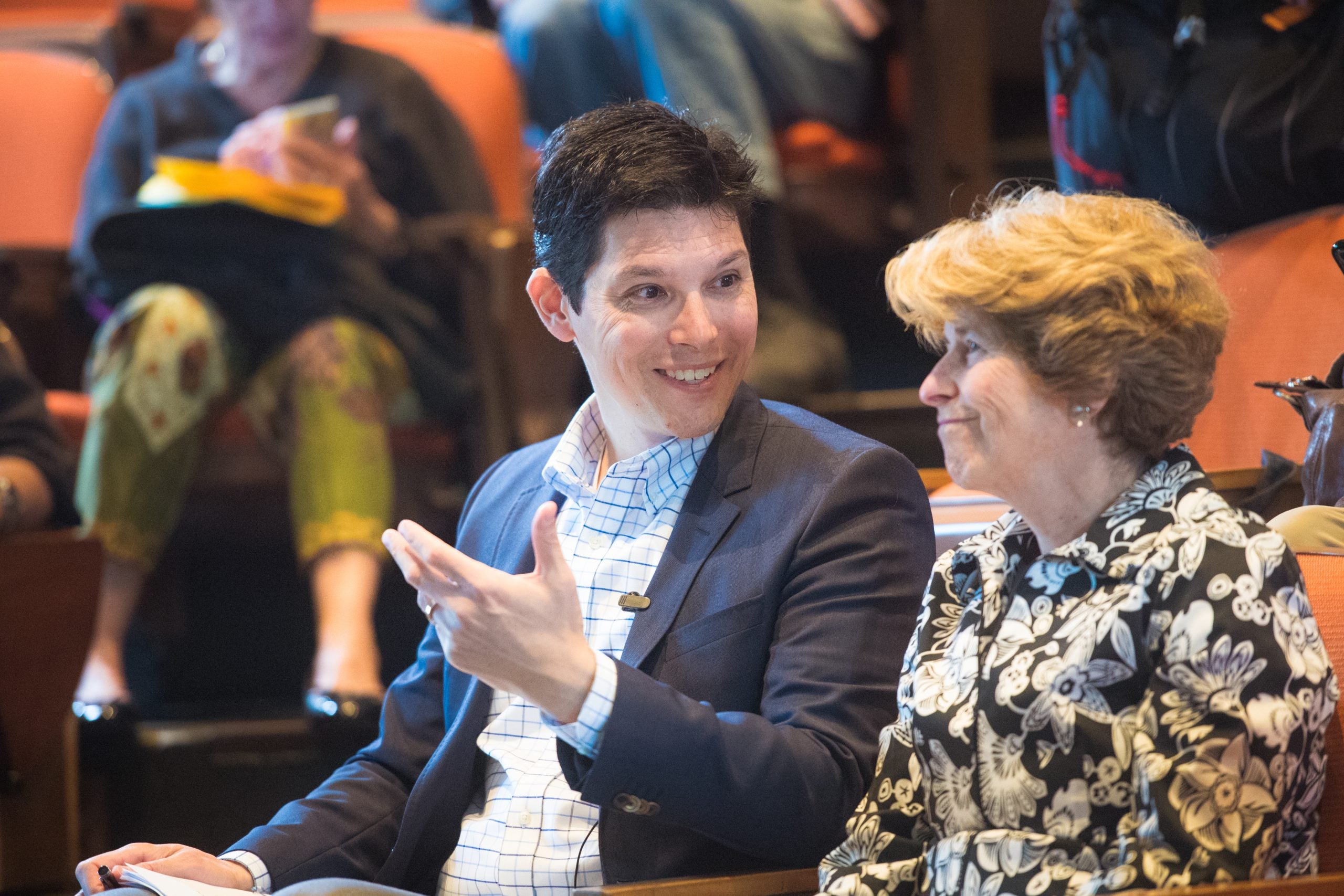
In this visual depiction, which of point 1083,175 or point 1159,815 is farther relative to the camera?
point 1083,175

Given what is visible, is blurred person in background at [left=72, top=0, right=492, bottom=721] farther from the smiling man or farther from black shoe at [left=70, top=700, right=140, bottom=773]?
the smiling man

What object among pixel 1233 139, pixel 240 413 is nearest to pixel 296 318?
pixel 240 413

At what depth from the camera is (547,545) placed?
43.6 inches

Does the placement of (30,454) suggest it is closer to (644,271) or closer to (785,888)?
(644,271)

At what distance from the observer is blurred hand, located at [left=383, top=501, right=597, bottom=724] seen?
3.63 ft

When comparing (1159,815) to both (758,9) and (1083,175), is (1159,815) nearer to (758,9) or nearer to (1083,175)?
(1083,175)

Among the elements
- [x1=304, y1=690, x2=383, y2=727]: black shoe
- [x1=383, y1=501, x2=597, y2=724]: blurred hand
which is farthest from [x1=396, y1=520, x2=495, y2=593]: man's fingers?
[x1=304, y1=690, x2=383, y2=727]: black shoe

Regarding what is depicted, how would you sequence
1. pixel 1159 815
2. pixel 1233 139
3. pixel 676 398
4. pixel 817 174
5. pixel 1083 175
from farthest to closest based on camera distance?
pixel 817 174, pixel 1083 175, pixel 1233 139, pixel 676 398, pixel 1159 815

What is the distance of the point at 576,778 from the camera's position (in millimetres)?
1171

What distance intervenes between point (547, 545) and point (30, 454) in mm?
1459

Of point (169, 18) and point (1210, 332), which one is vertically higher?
point (169, 18)

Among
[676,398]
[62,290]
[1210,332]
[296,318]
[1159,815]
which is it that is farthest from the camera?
[62,290]

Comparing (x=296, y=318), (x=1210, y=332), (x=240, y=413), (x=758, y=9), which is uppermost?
(x=758, y=9)

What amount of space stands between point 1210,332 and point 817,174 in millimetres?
2184
